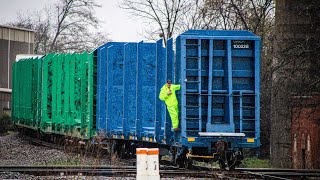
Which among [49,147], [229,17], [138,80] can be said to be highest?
[229,17]

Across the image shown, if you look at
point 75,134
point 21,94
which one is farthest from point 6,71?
point 75,134

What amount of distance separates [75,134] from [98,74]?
3.18 meters

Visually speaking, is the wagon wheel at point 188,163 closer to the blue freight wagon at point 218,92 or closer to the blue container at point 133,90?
the blue freight wagon at point 218,92

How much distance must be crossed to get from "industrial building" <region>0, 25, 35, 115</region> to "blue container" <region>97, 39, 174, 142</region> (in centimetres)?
3022

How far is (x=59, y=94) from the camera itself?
3198 centimetres

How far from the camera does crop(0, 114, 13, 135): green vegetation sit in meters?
47.6

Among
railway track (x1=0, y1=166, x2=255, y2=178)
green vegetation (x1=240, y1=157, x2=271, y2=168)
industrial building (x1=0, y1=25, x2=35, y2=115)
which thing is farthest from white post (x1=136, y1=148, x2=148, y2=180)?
industrial building (x1=0, y1=25, x2=35, y2=115)

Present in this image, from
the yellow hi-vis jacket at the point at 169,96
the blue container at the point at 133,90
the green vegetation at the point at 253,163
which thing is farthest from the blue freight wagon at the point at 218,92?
the green vegetation at the point at 253,163

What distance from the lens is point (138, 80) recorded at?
2305 cm

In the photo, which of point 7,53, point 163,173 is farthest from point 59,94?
point 7,53

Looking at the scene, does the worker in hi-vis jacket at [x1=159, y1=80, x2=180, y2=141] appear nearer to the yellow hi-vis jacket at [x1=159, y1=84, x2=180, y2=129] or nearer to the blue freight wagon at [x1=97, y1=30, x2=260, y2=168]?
the yellow hi-vis jacket at [x1=159, y1=84, x2=180, y2=129]

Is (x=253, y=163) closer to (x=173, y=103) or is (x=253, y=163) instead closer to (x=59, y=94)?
(x=59, y=94)

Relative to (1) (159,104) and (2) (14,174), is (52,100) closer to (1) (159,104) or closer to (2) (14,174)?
(1) (159,104)

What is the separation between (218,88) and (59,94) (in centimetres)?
1353
